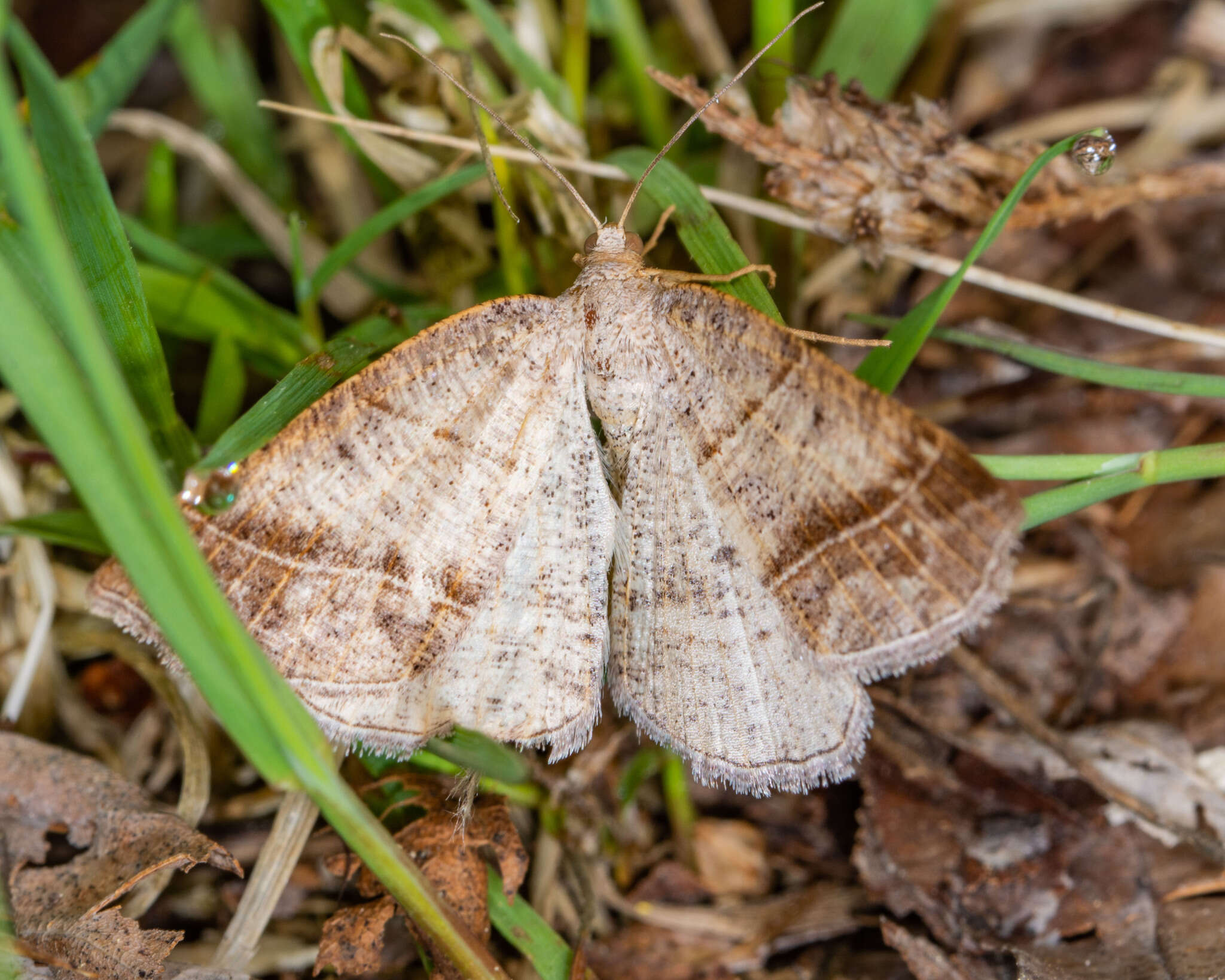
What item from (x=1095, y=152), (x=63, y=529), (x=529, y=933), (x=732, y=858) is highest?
(x=1095, y=152)

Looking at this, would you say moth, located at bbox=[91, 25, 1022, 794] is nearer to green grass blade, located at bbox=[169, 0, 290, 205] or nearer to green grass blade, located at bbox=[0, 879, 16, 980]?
green grass blade, located at bbox=[0, 879, 16, 980]

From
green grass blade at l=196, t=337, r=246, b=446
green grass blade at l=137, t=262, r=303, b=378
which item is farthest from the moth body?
green grass blade at l=137, t=262, r=303, b=378

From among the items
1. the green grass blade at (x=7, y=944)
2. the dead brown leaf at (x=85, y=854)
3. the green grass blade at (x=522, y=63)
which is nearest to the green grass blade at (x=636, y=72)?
the green grass blade at (x=522, y=63)

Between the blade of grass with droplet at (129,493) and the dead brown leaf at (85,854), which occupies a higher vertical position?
the blade of grass with droplet at (129,493)

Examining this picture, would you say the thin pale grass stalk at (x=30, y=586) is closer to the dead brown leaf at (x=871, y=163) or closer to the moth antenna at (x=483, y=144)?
the moth antenna at (x=483, y=144)

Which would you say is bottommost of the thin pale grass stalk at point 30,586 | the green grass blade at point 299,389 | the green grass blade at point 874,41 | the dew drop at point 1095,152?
the thin pale grass stalk at point 30,586

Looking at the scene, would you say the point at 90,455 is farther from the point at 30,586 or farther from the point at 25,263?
the point at 30,586

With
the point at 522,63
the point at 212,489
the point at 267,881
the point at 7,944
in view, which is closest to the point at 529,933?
the point at 267,881
